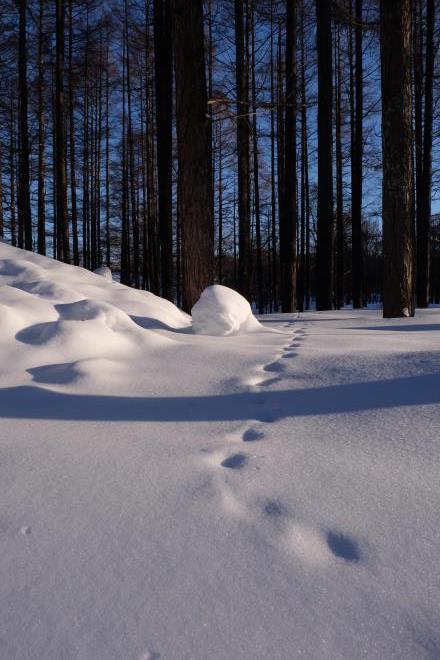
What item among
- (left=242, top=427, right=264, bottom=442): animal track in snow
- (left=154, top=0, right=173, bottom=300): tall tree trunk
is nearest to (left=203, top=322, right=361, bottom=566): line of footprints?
(left=242, top=427, right=264, bottom=442): animal track in snow

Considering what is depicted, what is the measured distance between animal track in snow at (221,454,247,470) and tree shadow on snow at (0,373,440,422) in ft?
1.07

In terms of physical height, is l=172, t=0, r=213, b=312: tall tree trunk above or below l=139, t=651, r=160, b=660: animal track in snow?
above

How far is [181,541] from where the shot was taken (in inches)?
36.6

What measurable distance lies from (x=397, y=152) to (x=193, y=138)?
7.24ft

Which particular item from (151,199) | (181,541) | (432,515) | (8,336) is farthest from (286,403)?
(151,199)

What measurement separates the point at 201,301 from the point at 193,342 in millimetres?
616

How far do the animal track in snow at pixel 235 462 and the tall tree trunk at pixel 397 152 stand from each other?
407 centimetres

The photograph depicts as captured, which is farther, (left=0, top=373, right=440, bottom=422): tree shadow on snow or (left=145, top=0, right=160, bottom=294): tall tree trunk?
(left=145, top=0, right=160, bottom=294): tall tree trunk

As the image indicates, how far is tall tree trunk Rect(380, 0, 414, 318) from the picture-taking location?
4.52 m

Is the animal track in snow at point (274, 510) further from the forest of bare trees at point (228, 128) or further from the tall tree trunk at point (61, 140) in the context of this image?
the tall tree trunk at point (61, 140)

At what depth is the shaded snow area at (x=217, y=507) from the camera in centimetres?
71

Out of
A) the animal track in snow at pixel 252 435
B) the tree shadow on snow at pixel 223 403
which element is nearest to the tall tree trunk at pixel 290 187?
the tree shadow on snow at pixel 223 403

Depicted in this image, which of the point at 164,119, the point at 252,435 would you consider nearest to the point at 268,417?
the point at 252,435

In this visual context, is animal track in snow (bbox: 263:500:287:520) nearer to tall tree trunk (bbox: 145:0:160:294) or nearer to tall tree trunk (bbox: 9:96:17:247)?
tall tree trunk (bbox: 145:0:160:294)
